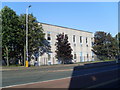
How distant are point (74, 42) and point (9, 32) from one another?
24.3 m

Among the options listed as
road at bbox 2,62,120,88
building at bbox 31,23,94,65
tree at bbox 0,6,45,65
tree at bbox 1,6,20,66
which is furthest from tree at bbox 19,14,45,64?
road at bbox 2,62,120,88

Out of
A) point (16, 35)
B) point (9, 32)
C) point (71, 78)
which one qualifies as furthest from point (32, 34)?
point (71, 78)

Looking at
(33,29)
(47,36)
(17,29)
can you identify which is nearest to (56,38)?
(47,36)

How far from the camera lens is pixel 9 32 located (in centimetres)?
3528

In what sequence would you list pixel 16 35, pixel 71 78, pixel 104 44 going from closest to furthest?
pixel 71 78, pixel 16 35, pixel 104 44

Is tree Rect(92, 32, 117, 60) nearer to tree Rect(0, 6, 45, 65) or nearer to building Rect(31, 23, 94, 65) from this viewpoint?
building Rect(31, 23, 94, 65)

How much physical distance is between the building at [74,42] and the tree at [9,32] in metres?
8.72

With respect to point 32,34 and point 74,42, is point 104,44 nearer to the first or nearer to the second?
point 74,42

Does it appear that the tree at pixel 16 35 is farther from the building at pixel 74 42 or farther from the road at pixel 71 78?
the road at pixel 71 78

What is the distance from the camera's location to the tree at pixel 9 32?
3478 cm

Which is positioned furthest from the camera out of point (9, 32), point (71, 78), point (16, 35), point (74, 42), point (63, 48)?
point (74, 42)

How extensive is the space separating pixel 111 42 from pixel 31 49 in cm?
3565

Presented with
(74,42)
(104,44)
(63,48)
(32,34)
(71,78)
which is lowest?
(71,78)

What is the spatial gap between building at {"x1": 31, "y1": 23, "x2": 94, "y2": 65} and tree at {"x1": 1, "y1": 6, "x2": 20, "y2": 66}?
8717mm
